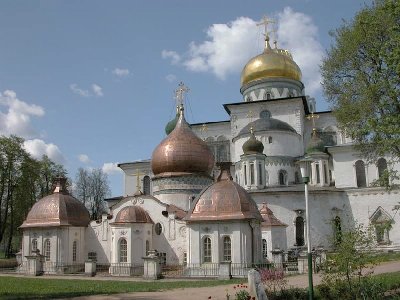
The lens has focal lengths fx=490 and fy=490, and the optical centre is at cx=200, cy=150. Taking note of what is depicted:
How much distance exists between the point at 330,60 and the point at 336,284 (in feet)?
34.4

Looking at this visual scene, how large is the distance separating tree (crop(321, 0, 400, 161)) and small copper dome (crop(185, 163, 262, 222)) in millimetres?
6744

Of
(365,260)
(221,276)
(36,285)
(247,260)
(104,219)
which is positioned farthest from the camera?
(104,219)

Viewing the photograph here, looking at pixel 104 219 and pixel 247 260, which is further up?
pixel 104 219

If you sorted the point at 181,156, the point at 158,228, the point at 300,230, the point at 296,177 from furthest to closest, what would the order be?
the point at 296,177
the point at 300,230
the point at 181,156
the point at 158,228

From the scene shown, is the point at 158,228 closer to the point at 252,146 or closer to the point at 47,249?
the point at 47,249

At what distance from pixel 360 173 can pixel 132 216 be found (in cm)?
2012

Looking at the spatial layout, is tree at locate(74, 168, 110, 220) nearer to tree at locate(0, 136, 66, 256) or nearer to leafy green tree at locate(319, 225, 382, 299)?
tree at locate(0, 136, 66, 256)

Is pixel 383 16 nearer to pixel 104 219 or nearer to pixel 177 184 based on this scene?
pixel 177 184

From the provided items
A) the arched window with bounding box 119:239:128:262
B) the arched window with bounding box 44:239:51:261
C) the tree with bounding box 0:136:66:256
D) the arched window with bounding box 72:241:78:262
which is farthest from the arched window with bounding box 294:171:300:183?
the tree with bounding box 0:136:66:256

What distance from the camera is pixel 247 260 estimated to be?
2375cm

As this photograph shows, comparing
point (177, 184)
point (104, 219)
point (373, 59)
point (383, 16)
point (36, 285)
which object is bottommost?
point (36, 285)

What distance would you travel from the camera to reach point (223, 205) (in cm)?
2456

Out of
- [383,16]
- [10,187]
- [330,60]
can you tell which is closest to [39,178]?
[10,187]

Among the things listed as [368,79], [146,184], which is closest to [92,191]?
[146,184]
